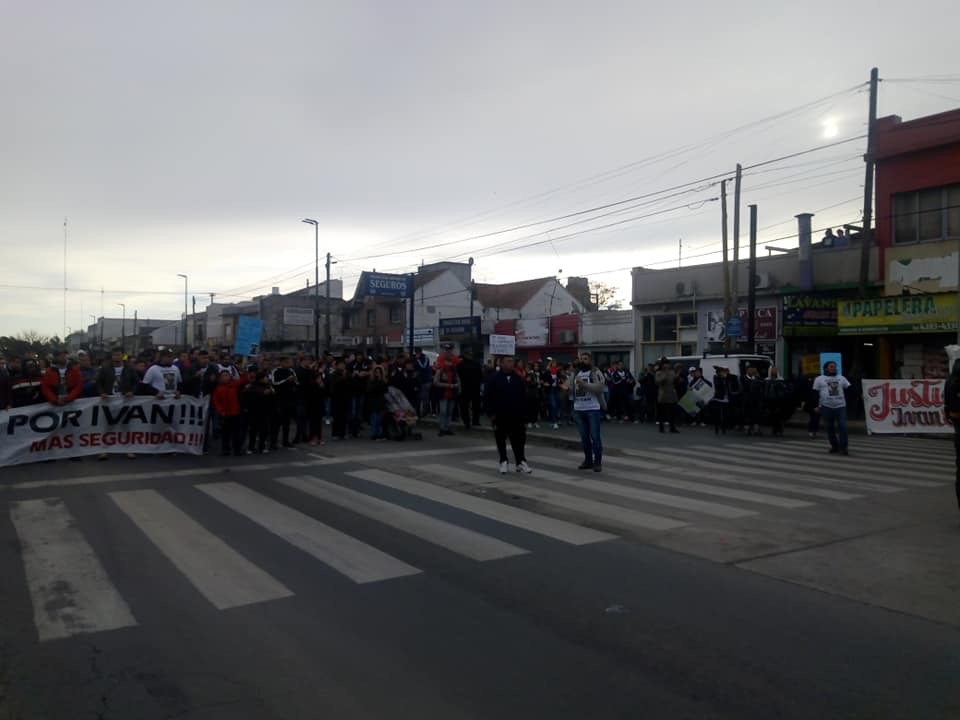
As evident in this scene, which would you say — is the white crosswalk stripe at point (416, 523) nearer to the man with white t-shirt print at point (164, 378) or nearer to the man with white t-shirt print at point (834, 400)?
the man with white t-shirt print at point (164, 378)

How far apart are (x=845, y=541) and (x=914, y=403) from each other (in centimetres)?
1360

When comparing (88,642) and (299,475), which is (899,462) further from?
(88,642)

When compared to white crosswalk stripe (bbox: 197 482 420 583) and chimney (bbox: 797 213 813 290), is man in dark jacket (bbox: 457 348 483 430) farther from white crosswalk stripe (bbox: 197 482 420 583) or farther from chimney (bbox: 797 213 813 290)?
chimney (bbox: 797 213 813 290)

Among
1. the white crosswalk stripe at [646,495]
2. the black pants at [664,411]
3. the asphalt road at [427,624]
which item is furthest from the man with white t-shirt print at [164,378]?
the black pants at [664,411]

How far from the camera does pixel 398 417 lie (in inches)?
647

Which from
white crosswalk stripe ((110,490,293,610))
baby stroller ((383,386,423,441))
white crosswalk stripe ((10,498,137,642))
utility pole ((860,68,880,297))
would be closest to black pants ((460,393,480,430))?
baby stroller ((383,386,423,441))

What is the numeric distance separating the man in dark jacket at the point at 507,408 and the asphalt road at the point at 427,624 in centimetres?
286

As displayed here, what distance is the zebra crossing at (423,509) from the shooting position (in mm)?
6168

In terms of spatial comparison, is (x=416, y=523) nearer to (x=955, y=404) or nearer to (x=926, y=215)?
(x=955, y=404)

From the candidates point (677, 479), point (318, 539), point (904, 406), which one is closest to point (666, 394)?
point (904, 406)

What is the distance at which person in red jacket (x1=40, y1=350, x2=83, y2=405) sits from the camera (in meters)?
13.3

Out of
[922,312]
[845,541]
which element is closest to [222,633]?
[845,541]

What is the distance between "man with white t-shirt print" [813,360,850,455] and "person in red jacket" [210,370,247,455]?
1068 centimetres

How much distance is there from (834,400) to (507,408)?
22.5 ft
